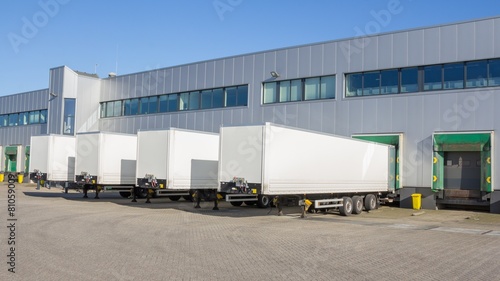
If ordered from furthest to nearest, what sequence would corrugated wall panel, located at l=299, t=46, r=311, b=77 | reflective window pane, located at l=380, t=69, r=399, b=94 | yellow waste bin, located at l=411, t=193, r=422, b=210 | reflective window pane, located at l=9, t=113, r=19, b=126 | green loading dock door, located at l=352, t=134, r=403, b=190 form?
1. reflective window pane, located at l=9, t=113, r=19, b=126
2. corrugated wall panel, located at l=299, t=46, r=311, b=77
3. reflective window pane, located at l=380, t=69, r=399, b=94
4. green loading dock door, located at l=352, t=134, r=403, b=190
5. yellow waste bin, located at l=411, t=193, r=422, b=210

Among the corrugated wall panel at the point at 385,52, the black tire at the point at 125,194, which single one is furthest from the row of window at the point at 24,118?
the corrugated wall panel at the point at 385,52

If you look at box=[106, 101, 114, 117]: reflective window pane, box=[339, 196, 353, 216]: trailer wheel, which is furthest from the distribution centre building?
box=[106, 101, 114, 117]: reflective window pane

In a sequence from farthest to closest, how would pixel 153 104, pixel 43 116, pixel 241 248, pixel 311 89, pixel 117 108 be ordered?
pixel 43 116, pixel 117 108, pixel 153 104, pixel 311 89, pixel 241 248

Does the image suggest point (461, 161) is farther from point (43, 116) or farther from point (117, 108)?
point (43, 116)

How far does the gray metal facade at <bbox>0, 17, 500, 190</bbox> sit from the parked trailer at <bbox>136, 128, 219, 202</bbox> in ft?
26.7

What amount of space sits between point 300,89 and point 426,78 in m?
7.52

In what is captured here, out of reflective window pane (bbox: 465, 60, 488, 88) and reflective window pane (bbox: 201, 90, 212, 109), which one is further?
reflective window pane (bbox: 201, 90, 212, 109)

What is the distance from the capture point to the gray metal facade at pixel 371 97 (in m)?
23.7

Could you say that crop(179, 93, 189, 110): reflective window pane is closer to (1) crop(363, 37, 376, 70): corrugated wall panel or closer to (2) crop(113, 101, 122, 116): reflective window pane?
(2) crop(113, 101, 122, 116): reflective window pane

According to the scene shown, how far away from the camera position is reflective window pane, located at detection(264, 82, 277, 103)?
30469mm

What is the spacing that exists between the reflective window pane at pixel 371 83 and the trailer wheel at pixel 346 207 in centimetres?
803

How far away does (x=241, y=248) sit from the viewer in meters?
11.3

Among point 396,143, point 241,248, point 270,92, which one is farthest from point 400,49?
point 241,248

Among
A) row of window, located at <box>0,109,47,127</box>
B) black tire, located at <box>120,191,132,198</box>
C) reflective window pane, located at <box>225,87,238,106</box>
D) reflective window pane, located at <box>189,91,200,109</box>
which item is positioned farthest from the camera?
row of window, located at <box>0,109,47,127</box>
